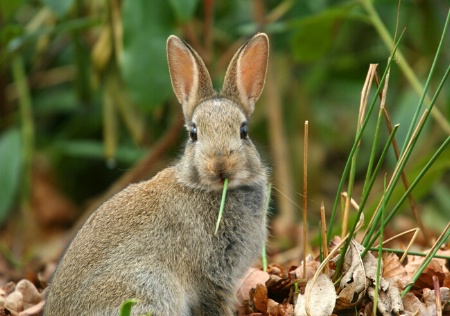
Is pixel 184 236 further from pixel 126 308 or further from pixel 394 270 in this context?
pixel 394 270

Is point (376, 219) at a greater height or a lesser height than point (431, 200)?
greater

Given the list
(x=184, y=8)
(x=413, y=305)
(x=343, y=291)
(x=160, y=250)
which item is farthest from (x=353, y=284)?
(x=184, y=8)

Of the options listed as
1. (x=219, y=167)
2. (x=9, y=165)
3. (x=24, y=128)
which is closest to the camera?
(x=219, y=167)

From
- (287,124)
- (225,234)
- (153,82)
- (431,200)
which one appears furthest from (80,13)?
(225,234)

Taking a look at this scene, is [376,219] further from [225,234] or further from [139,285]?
[139,285]

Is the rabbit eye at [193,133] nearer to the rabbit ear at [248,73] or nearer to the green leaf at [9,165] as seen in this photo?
the rabbit ear at [248,73]
